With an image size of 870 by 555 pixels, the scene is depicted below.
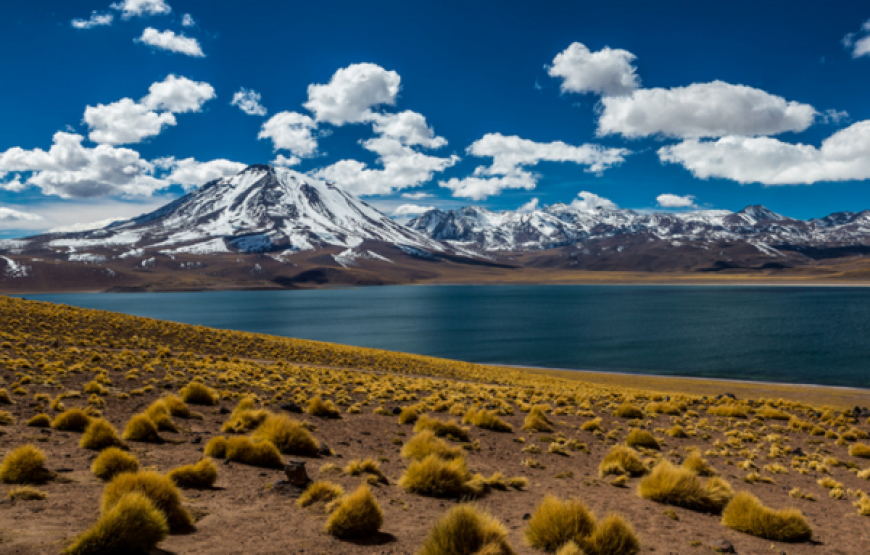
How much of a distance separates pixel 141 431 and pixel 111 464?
2818 mm

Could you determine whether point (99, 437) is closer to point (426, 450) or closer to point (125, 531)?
point (125, 531)

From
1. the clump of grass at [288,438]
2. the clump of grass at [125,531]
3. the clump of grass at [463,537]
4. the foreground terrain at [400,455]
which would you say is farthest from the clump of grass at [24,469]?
the clump of grass at [463,537]

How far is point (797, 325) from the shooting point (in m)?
78.4

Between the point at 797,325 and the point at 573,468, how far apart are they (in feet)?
284

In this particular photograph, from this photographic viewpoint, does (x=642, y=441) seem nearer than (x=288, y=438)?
No

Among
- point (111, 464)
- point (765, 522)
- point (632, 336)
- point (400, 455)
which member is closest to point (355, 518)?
point (111, 464)

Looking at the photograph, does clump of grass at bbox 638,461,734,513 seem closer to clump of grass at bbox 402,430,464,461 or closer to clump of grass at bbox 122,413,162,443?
clump of grass at bbox 402,430,464,461

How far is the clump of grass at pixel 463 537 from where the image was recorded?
6.00m

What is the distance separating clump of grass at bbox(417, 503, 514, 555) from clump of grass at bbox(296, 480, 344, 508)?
252cm

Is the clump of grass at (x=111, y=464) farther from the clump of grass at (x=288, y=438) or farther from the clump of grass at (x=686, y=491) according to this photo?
the clump of grass at (x=686, y=491)

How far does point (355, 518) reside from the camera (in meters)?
7.01

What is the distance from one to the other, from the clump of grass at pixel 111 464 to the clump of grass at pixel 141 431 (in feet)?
8.39

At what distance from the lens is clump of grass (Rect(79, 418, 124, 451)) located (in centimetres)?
985

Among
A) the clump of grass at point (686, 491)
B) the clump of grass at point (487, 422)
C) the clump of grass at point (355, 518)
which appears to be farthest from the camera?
the clump of grass at point (487, 422)
